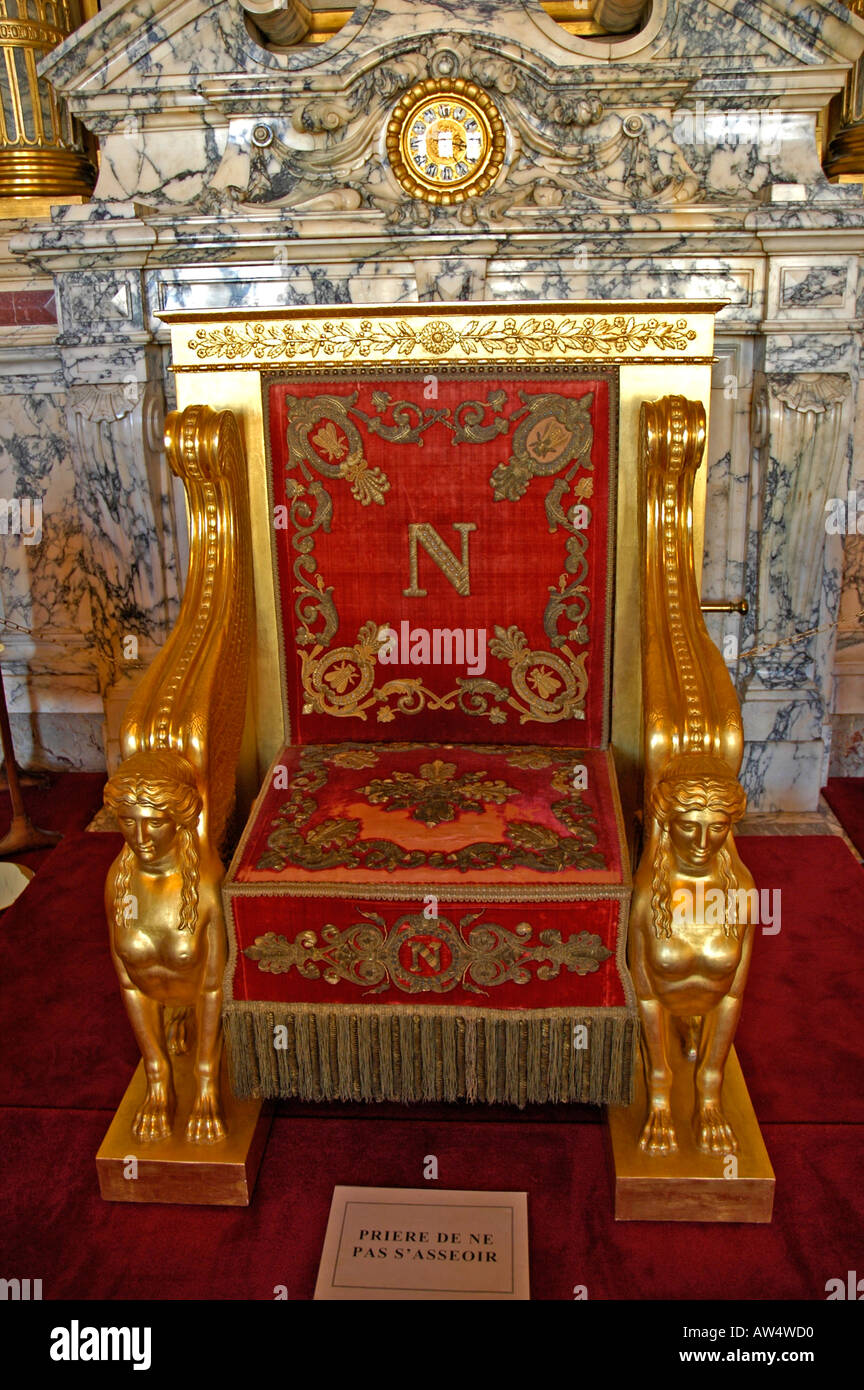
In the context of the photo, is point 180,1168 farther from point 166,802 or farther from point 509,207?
point 509,207

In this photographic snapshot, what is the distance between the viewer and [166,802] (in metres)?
1.48

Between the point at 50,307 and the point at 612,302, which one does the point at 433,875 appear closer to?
the point at 612,302

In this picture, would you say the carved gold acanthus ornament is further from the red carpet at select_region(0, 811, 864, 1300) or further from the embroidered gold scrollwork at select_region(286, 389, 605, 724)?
the red carpet at select_region(0, 811, 864, 1300)

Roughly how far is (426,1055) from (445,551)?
0.87m

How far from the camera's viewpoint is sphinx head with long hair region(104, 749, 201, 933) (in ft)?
4.86

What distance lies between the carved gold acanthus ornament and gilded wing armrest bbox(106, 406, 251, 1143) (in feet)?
0.55

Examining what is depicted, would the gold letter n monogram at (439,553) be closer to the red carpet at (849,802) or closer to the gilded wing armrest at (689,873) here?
the gilded wing armrest at (689,873)

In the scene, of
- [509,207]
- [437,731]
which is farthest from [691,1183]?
[509,207]

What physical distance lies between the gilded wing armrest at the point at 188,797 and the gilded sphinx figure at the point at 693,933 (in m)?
0.63

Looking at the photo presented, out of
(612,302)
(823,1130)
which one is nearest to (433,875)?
(823,1130)

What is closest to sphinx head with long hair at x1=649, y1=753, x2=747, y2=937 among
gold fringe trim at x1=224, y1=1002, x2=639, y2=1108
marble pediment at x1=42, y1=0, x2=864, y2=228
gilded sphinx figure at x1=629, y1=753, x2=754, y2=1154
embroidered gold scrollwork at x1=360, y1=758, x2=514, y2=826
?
gilded sphinx figure at x1=629, y1=753, x2=754, y2=1154

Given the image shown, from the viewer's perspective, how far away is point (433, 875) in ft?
5.23

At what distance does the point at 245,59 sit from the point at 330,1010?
7.29ft

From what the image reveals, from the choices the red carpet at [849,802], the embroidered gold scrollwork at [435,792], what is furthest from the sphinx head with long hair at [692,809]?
the red carpet at [849,802]
